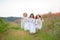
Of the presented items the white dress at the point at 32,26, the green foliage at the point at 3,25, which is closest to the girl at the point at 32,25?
the white dress at the point at 32,26

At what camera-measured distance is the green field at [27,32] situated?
1.73 metres

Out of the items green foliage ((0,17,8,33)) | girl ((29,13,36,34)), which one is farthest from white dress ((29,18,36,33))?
green foliage ((0,17,8,33))

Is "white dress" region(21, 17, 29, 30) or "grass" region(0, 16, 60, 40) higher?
"white dress" region(21, 17, 29, 30)

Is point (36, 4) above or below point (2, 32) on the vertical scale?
above

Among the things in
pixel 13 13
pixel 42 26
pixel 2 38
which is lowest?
pixel 2 38

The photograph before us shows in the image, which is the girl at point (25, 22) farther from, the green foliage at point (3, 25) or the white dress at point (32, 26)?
the green foliage at point (3, 25)

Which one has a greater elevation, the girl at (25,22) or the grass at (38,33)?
the girl at (25,22)

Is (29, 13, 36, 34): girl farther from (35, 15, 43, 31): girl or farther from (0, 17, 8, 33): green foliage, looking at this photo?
(0, 17, 8, 33): green foliage

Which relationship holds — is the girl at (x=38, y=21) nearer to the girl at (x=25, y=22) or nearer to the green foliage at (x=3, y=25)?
the girl at (x=25, y=22)

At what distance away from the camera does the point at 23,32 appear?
5.72 feet

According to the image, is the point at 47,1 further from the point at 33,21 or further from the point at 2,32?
the point at 2,32

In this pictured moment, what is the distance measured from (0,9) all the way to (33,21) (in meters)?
0.43

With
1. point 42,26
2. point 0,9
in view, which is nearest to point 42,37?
point 42,26

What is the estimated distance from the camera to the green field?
173 centimetres
